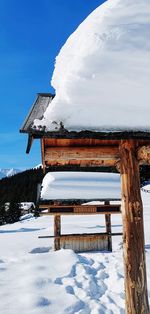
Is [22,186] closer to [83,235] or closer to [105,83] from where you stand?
[83,235]

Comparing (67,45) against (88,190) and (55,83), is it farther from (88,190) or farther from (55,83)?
(88,190)

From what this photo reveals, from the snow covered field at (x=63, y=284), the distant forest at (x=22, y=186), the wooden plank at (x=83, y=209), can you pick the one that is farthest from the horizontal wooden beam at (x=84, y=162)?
the distant forest at (x=22, y=186)

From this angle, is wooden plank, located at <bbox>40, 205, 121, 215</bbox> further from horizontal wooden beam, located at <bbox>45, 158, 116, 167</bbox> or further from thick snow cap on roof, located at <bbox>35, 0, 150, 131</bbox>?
thick snow cap on roof, located at <bbox>35, 0, 150, 131</bbox>

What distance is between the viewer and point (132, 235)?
526 cm

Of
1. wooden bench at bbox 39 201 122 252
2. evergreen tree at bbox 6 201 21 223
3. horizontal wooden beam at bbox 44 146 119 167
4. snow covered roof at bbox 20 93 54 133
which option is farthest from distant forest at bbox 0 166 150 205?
horizontal wooden beam at bbox 44 146 119 167

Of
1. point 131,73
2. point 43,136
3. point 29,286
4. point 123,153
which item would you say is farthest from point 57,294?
point 131,73

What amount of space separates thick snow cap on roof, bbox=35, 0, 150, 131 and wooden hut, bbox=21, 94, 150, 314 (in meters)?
0.13

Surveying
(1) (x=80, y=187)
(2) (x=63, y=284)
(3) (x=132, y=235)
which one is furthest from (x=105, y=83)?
(1) (x=80, y=187)

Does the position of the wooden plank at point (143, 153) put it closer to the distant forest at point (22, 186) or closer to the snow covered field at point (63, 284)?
the snow covered field at point (63, 284)

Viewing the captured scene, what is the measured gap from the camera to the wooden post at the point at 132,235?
510 centimetres

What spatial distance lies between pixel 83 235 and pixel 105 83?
11.4 metres

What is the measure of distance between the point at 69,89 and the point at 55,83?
18.9 inches

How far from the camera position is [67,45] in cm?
539

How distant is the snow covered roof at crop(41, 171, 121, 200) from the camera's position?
49.0 ft
